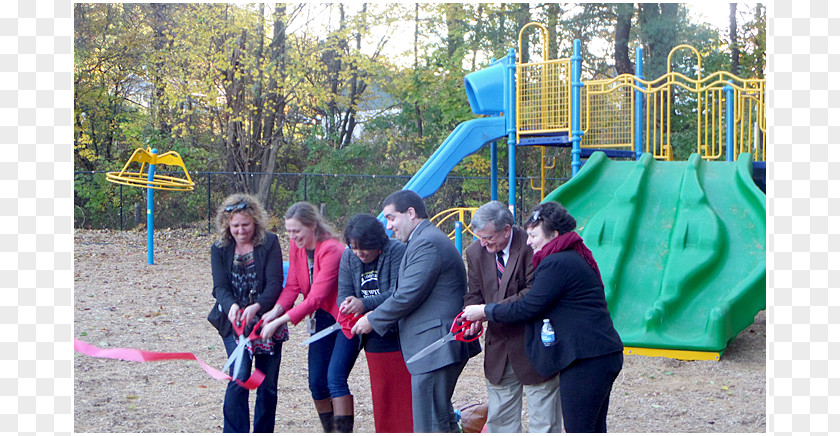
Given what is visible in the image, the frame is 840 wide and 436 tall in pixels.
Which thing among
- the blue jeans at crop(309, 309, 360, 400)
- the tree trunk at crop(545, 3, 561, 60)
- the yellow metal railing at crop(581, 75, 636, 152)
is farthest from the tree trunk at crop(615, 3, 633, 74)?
the blue jeans at crop(309, 309, 360, 400)

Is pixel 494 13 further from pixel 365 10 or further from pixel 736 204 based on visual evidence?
pixel 736 204

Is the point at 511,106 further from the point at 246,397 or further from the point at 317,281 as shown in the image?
the point at 246,397

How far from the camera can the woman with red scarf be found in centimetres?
329

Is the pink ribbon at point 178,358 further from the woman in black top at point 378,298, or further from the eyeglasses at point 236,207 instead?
the eyeglasses at point 236,207

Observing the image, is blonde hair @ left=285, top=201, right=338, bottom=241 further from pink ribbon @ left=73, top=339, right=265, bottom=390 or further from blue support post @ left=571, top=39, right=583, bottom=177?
blue support post @ left=571, top=39, right=583, bottom=177

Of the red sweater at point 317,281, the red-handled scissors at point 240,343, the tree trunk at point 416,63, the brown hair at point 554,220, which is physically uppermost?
the tree trunk at point 416,63

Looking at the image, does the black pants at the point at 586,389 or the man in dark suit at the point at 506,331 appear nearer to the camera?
the black pants at the point at 586,389

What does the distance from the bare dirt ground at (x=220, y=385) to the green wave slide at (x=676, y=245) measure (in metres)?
0.38

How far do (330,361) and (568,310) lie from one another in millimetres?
1545

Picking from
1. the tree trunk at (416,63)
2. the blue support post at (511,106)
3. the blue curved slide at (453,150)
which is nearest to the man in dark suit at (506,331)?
the blue curved slide at (453,150)

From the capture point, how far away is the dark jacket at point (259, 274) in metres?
4.10

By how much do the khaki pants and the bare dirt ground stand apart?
1.20m

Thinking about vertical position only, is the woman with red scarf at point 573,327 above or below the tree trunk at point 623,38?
below

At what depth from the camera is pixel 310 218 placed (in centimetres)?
427
